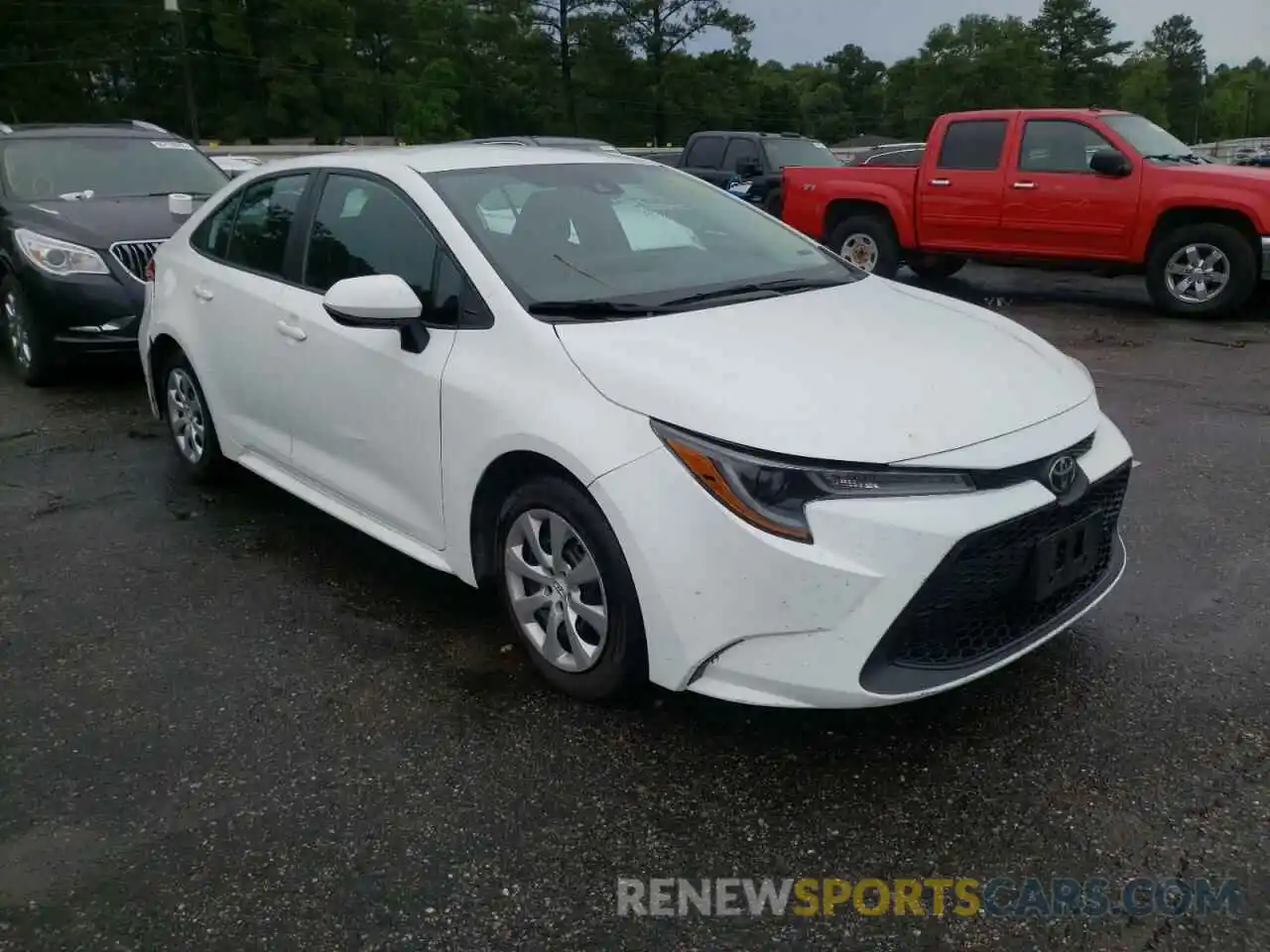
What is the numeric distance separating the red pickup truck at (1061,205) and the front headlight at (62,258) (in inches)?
286

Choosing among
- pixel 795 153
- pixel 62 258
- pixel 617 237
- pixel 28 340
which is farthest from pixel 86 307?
pixel 795 153

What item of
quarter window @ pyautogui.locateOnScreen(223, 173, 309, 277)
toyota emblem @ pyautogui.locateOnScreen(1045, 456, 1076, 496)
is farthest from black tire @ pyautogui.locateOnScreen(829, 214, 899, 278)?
toyota emblem @ pyautogui.locateOnScreen(1045, 456, 1076, 496)

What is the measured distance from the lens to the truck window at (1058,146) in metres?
10.2

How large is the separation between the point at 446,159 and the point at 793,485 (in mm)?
2141

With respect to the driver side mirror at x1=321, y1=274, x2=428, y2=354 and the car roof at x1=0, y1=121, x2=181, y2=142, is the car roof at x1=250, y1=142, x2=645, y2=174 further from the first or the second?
the car roof at x1=0, y1=121, x2=181, y2=142

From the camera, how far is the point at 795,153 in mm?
17094

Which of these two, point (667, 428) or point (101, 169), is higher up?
point (101, 169)

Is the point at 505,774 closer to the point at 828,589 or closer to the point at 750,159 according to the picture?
the point at 828,589

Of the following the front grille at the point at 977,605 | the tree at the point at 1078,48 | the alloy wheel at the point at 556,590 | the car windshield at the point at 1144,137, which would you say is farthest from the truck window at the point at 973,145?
the tree at the point at 1078,48

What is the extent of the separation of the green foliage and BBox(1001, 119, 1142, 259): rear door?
58737mm

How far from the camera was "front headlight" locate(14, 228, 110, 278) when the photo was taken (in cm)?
721

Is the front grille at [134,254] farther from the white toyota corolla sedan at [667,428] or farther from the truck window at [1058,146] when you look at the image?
the truck window at [1058,146]

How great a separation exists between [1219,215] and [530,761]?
29.2 ft

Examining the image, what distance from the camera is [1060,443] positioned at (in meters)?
3.02
